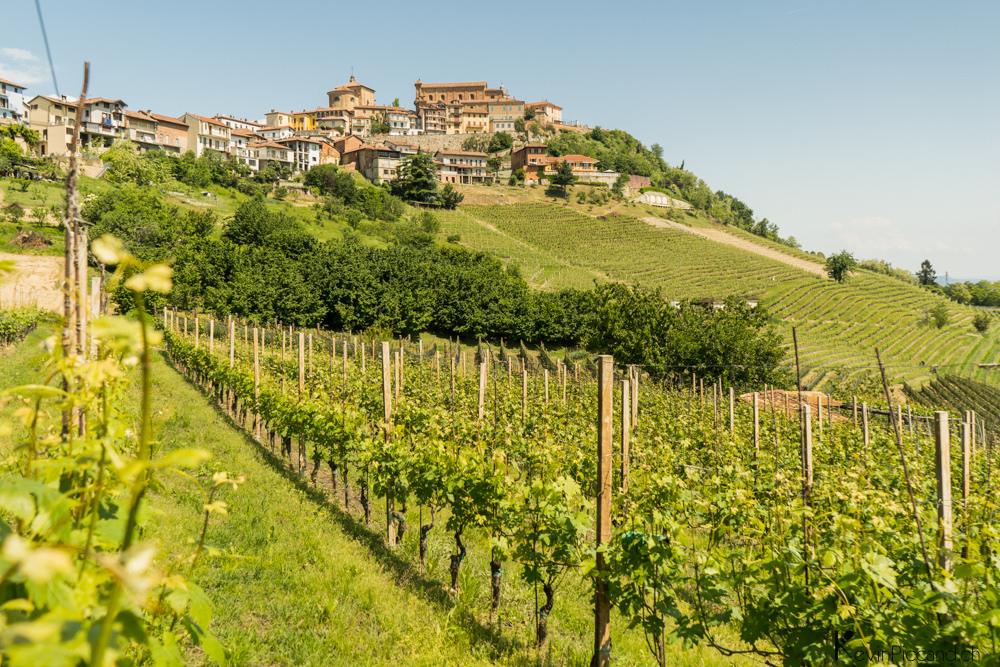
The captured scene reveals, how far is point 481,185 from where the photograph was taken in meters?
92.2

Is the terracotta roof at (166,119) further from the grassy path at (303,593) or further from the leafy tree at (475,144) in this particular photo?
the grassy path at (303,593)

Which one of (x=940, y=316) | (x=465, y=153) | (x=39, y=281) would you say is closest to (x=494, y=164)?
(x=465, y=153)

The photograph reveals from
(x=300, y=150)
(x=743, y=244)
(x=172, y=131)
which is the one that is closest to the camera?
(x=172, y=131)

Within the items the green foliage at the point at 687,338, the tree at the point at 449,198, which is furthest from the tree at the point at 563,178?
the green foliage at the point at 687,338

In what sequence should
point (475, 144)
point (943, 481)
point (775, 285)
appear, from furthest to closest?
point (475, 144) < point (775, 285) < point (943, 481)

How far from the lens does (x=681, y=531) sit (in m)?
3.85

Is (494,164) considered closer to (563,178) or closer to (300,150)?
(563,178)

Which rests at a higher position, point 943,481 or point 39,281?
point 39,281

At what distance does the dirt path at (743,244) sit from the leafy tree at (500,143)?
113 ft

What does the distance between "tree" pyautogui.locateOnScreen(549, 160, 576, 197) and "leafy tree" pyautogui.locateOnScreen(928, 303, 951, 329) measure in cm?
5434

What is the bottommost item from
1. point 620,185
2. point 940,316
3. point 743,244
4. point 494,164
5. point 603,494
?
point 603,494

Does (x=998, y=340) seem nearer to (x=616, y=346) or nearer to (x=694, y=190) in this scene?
(x=616, y=346)

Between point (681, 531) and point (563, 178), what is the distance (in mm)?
90871

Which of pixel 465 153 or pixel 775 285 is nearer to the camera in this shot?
pixel 775 285
